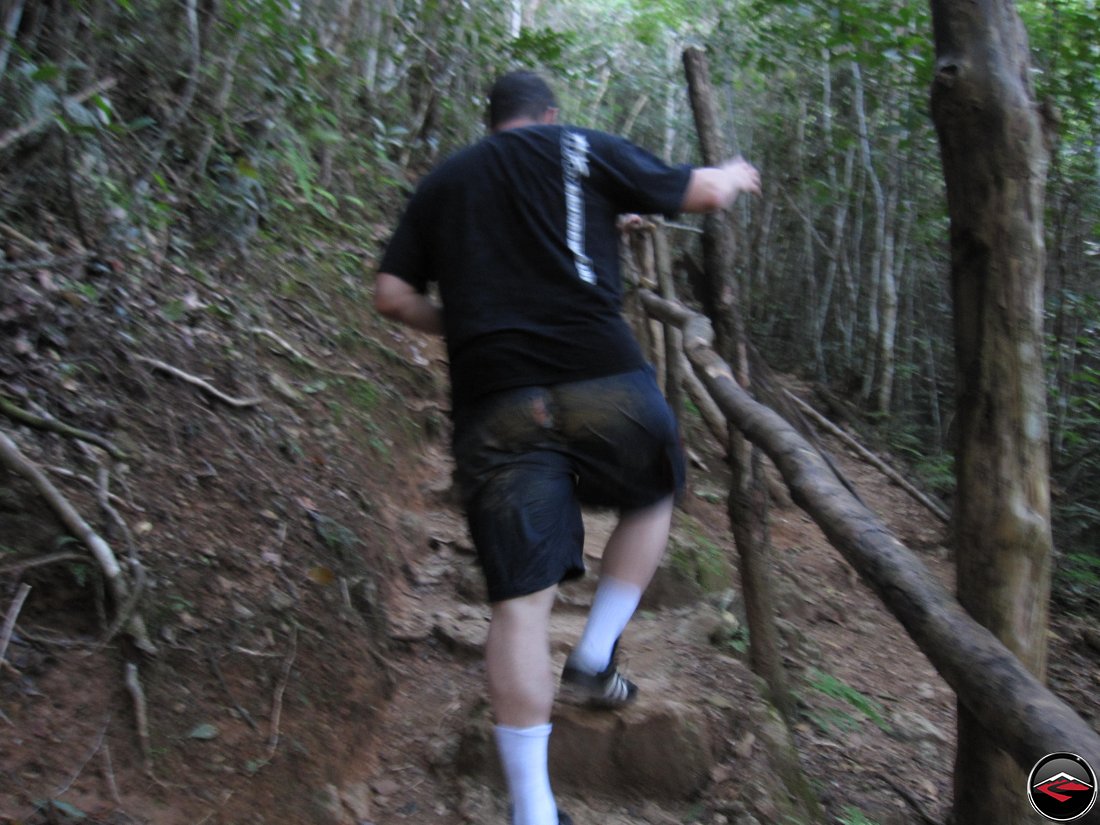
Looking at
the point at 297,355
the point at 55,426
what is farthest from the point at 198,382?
the point at 297,355

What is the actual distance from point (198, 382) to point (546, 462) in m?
1.75

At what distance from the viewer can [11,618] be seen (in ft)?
7.13

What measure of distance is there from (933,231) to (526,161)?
30.6 ft

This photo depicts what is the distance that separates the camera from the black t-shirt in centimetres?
221

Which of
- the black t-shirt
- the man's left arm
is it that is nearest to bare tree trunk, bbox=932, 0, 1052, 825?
the black t-shirt

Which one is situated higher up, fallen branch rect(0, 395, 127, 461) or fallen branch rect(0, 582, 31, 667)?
fallen branch rect(0, 395, 127, 461)

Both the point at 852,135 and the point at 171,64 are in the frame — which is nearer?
the point at 171,64

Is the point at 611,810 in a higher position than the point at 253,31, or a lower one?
lower

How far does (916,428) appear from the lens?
1050 cm

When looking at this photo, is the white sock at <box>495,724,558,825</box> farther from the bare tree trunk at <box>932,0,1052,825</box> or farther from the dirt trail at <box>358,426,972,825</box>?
the bare tree trunk at <box>932,0,1052,825</box>

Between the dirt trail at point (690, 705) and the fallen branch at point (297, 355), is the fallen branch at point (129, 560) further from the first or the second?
the fallen branch at point (297, 355)

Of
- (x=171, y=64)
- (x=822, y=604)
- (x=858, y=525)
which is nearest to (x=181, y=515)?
(x=858, y=525)

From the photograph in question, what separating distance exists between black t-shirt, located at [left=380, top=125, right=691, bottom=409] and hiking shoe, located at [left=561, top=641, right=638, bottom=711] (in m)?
0.84

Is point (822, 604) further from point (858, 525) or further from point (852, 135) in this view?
point (852, 135)
